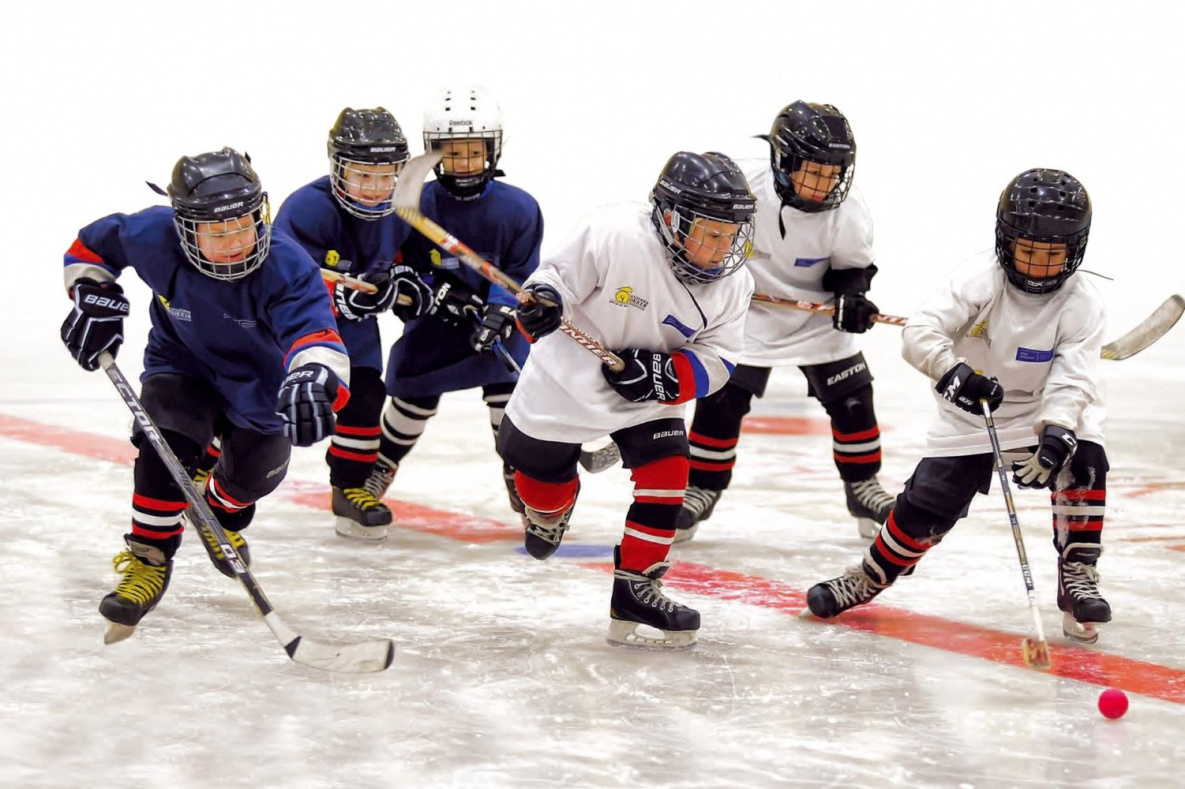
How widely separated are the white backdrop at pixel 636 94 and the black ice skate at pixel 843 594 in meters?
4.29

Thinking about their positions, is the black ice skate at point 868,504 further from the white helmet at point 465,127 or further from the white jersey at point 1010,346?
the white helmet at point 465,127

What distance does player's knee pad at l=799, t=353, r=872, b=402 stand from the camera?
3.68 metres

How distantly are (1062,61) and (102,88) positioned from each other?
4.46m

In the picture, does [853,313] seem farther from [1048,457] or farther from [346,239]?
[346,239]

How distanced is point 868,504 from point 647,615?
1131 mm

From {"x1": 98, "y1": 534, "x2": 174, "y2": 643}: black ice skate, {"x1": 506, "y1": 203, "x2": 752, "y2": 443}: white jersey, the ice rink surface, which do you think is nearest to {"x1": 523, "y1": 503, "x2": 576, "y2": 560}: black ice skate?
the ice rink surface

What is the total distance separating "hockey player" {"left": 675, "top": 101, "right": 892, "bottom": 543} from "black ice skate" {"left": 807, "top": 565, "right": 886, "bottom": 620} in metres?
0.68

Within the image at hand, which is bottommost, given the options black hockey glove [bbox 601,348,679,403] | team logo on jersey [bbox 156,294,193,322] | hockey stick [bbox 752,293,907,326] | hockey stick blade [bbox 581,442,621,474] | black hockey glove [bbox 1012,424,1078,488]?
hockey stick blade [bbox 581,442,621,474]

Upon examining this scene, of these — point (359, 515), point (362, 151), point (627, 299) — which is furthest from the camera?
point (359, 515)

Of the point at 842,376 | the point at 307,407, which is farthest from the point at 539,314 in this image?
the point at 842,376

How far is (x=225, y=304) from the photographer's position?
8.84 ft

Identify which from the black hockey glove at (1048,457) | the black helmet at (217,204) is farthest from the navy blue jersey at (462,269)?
the black hockey glove at (1048,457)

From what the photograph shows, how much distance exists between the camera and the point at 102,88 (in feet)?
23.4

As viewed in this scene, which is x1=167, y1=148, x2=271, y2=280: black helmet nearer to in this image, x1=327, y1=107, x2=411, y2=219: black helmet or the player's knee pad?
x1=327, y1=107, x2=411, y2=219: black helmet
